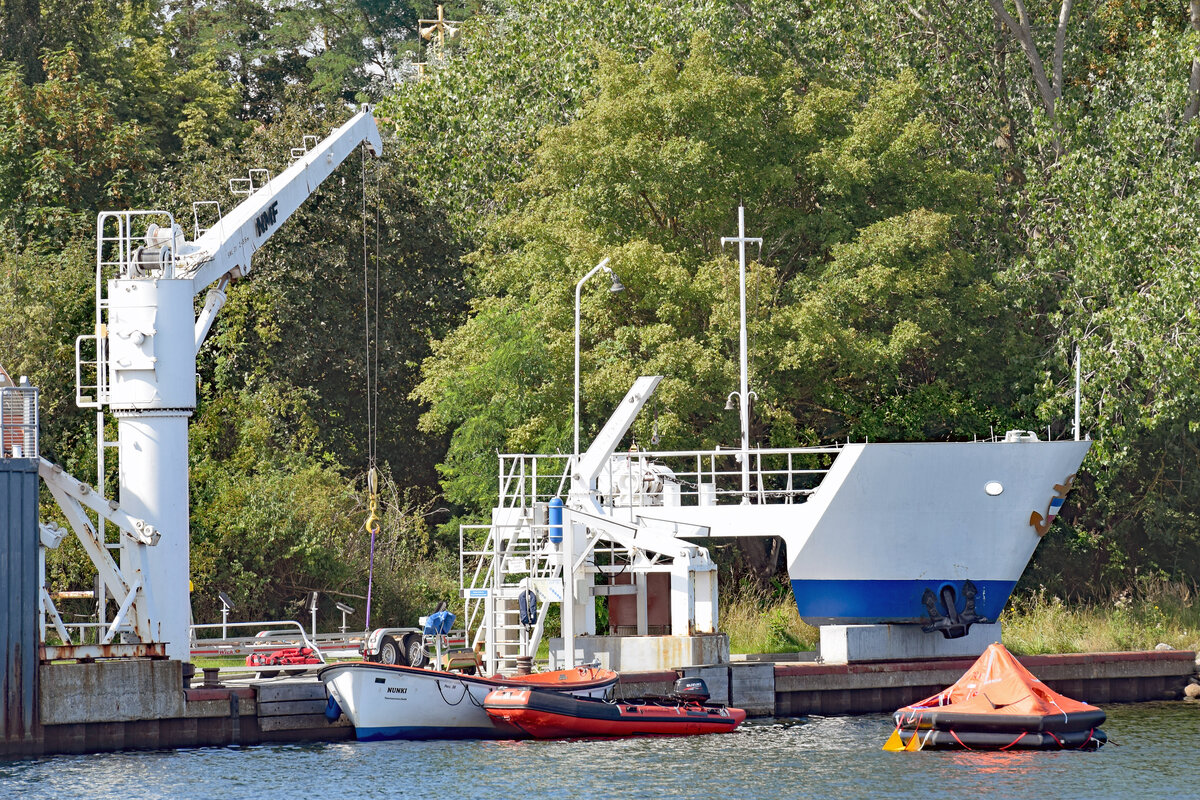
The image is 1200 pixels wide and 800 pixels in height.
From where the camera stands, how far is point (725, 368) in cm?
3694

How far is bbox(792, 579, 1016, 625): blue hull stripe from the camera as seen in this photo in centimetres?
3094

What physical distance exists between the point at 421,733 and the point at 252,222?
9135mm

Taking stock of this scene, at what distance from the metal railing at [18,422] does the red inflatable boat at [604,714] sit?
8.04 m

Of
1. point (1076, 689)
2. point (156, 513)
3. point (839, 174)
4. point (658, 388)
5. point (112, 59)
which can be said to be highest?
point (112, 59)

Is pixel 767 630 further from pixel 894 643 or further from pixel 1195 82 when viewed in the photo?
pixel 1195 82

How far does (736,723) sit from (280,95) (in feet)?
122

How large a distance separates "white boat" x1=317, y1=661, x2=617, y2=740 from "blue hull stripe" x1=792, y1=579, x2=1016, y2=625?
556cm

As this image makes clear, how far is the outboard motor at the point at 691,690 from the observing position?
90.0 feet

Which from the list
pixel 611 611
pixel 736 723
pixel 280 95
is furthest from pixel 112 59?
pixel 736 723

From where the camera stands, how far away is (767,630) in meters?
34.8

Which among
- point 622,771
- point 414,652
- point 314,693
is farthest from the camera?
point 414,652

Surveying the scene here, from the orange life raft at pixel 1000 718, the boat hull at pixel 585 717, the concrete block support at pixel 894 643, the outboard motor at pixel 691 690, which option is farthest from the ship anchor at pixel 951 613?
the boat hull at pixel 585 717

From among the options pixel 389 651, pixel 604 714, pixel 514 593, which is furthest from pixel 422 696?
pixel 514 593

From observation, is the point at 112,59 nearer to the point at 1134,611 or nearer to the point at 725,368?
the point at 725,368
